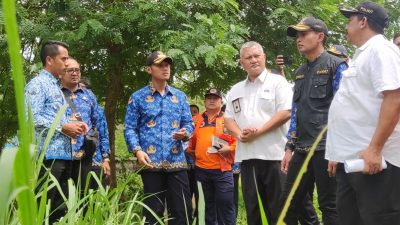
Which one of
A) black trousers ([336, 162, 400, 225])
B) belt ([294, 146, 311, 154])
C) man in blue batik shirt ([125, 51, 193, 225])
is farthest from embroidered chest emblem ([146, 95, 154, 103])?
black trousers ([336, 162, 400, 225])

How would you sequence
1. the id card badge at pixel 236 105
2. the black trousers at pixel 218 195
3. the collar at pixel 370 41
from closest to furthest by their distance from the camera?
the collar at pixel 370 41, the id card badge at pixel 236 105, the black trousers at pixel 218 195

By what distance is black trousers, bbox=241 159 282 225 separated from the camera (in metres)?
4.28

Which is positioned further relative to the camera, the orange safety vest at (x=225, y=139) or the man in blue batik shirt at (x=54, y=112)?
the orange safety vest at (x=225, y=139)

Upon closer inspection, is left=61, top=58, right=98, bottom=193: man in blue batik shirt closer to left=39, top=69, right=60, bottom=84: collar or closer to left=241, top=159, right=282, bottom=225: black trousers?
left=39, top=69, right=60, bottom=84: collar

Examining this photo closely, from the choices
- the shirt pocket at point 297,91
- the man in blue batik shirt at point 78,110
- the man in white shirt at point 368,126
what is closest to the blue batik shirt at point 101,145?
the man in blue batik shirt at point 78,110

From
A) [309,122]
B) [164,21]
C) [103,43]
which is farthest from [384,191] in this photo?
[103,43]

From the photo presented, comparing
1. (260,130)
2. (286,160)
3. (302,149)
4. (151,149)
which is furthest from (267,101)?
(151,149)

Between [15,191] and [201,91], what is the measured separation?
6.79 meters

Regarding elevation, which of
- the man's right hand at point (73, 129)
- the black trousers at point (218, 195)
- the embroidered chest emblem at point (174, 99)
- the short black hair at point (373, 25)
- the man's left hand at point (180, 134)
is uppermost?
the short black hair at point (373, 25)

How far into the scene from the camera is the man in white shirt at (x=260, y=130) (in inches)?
169

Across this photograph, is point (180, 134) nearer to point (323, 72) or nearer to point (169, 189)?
point (169, 189)

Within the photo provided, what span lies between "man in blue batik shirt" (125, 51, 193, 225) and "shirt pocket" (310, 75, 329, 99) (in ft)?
4.31

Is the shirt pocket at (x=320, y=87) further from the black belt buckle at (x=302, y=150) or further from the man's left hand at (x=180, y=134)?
the man's left hand at (x=180, y=134)

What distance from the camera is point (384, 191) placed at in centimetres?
273
